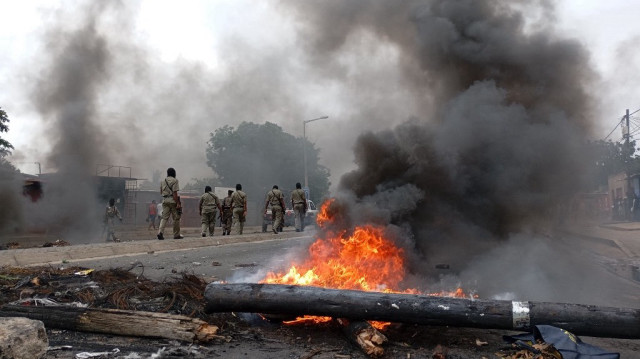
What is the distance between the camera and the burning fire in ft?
19.0

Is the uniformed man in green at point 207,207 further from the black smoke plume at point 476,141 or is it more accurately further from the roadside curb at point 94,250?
the black smoke plume at point 476,141

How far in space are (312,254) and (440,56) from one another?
5.28m

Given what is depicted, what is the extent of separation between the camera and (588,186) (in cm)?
1016

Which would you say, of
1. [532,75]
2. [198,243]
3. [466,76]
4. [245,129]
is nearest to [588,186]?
[532,75]

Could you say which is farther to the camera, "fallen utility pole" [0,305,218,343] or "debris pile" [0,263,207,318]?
"debris pile" [0,263,207,318]

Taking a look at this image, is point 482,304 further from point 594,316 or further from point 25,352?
point 25,352

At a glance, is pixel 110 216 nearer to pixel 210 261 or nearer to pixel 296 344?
pixel 210 261

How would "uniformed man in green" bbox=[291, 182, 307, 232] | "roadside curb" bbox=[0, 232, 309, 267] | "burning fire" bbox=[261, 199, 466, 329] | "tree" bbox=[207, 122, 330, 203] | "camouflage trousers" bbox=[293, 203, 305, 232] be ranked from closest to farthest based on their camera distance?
1. "burning fire" bbox=[261, 199, 466, 329]
2. "roadside curb" bbox=[0, 232, 309, 267]
3. "uniformed man in green" bbox=[291, 182, 307, 232]
4. "camouflage trousers" bbox=[293, 203, 305, 232]
5. "tree" bbox=[207, 122, 330, 203]

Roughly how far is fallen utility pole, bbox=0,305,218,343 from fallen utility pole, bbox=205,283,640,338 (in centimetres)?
47

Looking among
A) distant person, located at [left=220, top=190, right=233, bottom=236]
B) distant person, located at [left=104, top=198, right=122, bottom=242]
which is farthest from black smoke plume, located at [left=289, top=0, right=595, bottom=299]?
distant person, located at [left=104, top=198, right=122, bottom=242]

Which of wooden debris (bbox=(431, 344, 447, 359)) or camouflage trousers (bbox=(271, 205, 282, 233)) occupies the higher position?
camouflage trousers (bbox=(271, 205, 282, 233))

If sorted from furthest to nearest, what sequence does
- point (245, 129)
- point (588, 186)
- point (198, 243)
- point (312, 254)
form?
1. point (245, 129)
2. point (198, 243)
3. point (588, 186)
4. point (312, 254)

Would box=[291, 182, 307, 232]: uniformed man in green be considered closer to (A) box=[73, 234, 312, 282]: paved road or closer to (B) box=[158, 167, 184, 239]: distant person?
(A) box=[73, 234, 312, 282]: paved road

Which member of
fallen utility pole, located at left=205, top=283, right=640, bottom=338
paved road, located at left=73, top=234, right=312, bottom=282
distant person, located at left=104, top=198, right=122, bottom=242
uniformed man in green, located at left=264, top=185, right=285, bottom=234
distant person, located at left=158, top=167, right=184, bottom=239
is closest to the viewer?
fallen utility pole, located at left=205, top=283, right=640, bottom=338
